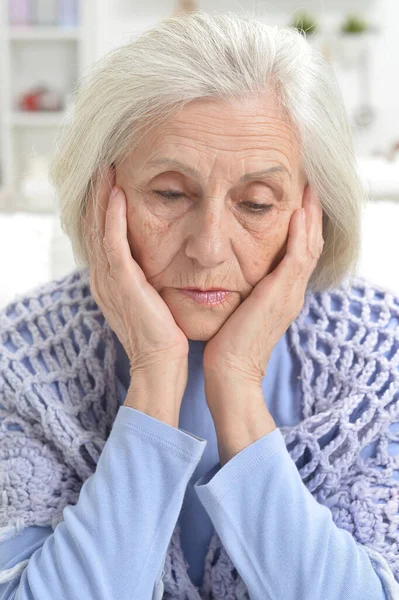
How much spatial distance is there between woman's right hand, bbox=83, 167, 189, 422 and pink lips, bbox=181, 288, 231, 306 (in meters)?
0.05

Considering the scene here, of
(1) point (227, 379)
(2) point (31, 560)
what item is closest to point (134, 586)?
(2) point (31, 560)

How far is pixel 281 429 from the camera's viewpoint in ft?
3.93

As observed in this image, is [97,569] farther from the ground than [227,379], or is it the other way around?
[227,379]

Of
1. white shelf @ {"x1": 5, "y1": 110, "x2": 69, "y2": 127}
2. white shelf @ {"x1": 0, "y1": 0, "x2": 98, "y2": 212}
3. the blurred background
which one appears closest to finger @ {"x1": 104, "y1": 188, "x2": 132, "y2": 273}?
the blurred background

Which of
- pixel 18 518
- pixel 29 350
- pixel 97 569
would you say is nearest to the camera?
pixel 97 569

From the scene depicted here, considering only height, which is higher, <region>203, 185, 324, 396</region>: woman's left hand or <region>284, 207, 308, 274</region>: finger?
<region>284, 207, 308, 274</region>: finger

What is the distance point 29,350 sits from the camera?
1.21 m

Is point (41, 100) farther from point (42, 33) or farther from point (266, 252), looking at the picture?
point (266, 252)

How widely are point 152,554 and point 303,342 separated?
16.9 inches

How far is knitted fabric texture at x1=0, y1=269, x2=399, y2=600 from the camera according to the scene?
1.11 metres

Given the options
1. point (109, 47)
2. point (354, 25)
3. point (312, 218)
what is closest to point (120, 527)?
point (312, 218)

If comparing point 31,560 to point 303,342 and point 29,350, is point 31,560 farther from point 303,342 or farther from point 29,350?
point 303,342

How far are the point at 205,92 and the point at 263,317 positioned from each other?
0.33m

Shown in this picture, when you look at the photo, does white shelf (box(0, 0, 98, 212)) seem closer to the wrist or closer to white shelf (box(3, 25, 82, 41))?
white shelf (box(3, 25, 82, 41))
